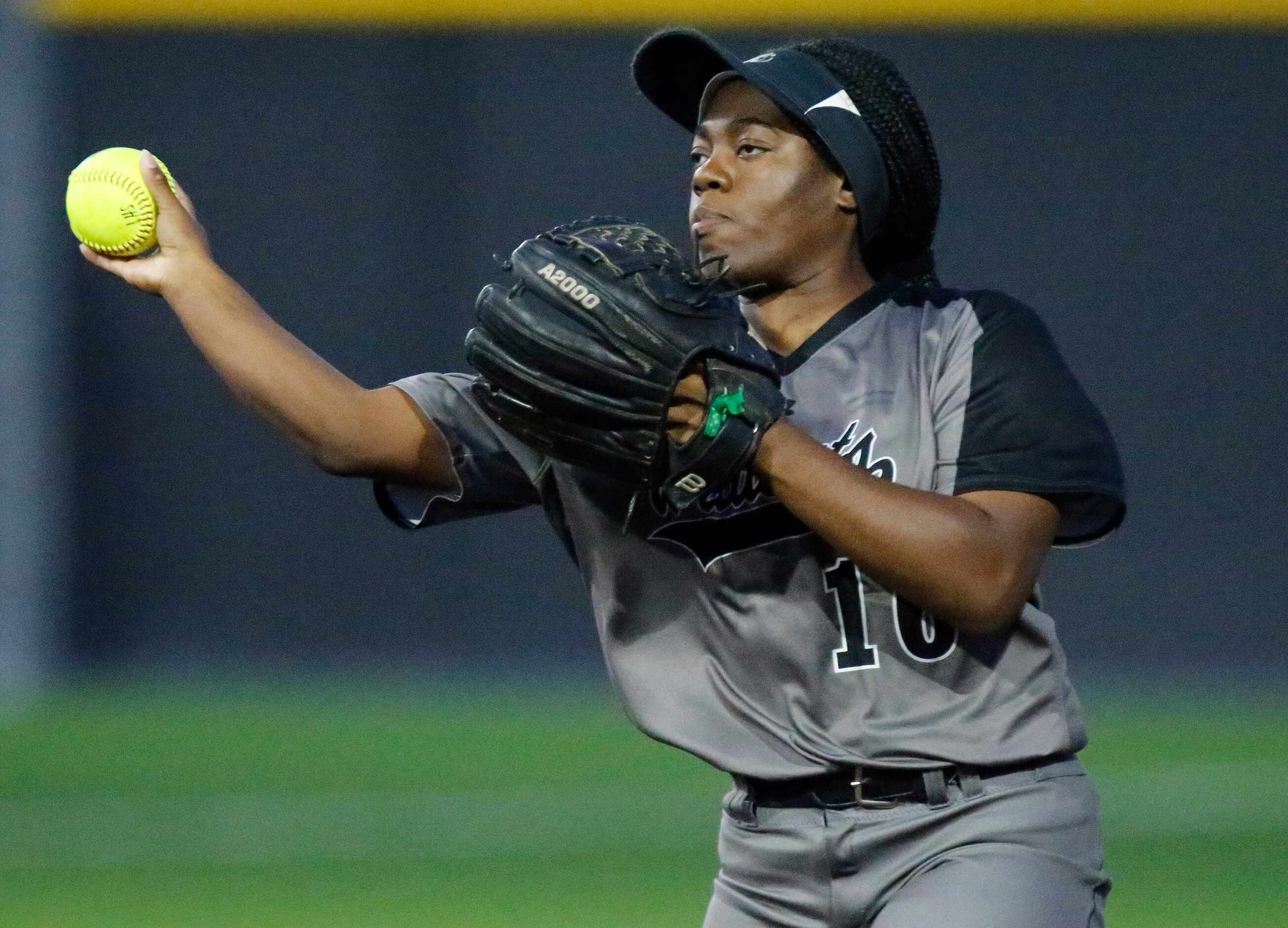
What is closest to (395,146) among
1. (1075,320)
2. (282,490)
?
(282,490)

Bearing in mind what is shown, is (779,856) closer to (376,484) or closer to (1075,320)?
(376,484)

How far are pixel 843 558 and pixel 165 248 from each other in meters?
0.98

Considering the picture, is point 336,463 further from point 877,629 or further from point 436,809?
point 436,809

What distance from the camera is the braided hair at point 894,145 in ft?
9.52

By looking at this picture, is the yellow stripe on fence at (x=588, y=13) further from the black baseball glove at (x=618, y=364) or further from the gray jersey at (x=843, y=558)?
the black baseball glove at (x=618, y=364)

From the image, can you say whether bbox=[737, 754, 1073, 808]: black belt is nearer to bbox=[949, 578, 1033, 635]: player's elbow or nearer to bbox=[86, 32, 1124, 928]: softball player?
bbox=[86, 32, 1124, 928]: softball player

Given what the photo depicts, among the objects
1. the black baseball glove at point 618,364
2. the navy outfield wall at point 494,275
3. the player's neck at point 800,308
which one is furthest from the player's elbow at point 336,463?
the navy outfield wall at point 494,275

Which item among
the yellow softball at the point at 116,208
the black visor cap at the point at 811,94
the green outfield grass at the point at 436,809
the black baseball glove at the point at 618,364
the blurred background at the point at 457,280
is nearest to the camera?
the black baseball glove at the point at 618,364

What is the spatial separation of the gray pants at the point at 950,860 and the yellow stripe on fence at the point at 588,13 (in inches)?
326

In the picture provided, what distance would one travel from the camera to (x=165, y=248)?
263cm

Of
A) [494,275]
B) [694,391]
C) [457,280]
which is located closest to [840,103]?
[694,391]

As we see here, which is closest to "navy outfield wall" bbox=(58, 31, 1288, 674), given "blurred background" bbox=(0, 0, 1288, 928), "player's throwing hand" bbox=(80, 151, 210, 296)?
"blurred background" bbox=(0, 0, 1288, 928)

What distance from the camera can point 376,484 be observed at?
2.81 metres

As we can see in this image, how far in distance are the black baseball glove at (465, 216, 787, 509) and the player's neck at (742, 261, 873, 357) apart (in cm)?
35
